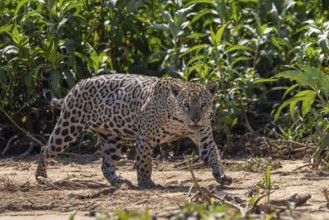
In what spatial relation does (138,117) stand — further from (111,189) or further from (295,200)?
(295,200)

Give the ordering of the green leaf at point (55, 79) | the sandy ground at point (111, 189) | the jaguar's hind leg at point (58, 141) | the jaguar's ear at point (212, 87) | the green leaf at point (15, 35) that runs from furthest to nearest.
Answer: the green leaf at point (15, 35), the green leaf at point (55, 79), the jaguar's hind leg at point (58, 141), the jaguar's ear at point (212, 87), the sandy ground at point (111, 189)

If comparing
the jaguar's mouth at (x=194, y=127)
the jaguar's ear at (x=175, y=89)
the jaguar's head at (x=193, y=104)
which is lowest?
the jaguar's mouth at (x=194, y=127)

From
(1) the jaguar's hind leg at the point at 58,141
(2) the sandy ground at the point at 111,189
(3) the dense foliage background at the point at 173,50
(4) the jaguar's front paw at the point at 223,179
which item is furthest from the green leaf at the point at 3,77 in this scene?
(4) the jaguar's front paw at the point at 223,179

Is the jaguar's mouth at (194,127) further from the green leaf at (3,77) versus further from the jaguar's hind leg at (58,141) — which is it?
the green leaf at (3,77)

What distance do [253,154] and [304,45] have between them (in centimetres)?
162

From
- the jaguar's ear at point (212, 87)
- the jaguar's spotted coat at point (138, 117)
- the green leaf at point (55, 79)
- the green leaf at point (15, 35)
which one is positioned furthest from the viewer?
the green leaf at point (15, 35)

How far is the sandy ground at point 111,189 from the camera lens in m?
9.20

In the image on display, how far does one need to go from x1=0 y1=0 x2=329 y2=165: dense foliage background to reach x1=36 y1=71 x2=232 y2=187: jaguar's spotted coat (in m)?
1.15

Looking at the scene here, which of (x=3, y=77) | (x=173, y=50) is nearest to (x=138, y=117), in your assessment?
(x=173, y=50)

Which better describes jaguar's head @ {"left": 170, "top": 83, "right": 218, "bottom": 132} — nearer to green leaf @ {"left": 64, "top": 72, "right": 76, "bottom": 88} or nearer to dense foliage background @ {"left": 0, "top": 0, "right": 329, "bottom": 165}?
dense foliage background @ {"left": 0, "top": 0, "right": 329, "bottom": 165}

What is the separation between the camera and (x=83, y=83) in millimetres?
11711

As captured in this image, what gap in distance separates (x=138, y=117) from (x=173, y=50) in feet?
8.05

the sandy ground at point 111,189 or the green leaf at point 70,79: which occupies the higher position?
the green leaf at point 70,79

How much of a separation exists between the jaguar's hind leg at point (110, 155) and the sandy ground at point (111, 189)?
0.46 feet
